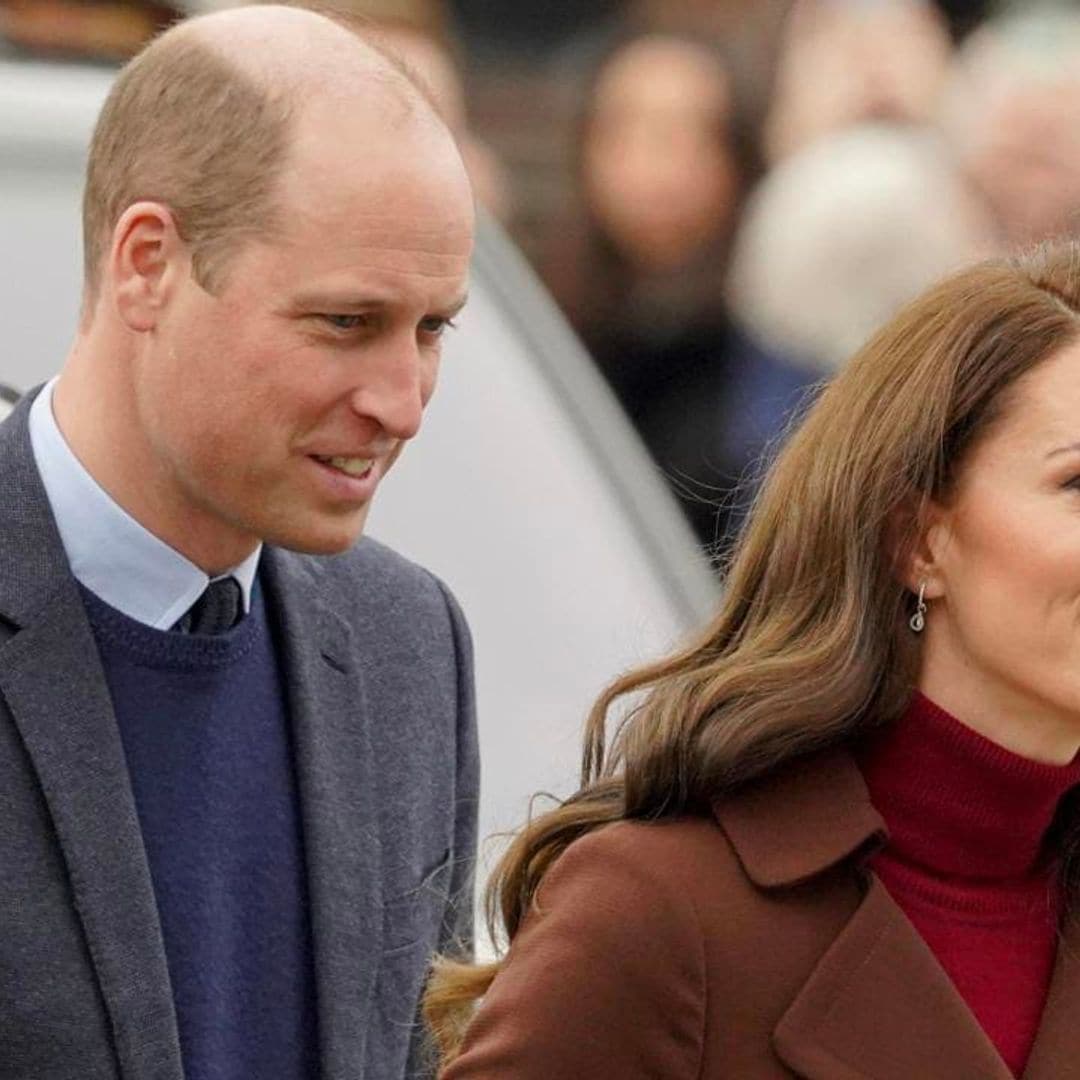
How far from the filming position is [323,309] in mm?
3385

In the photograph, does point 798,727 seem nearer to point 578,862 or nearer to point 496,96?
point 578,862

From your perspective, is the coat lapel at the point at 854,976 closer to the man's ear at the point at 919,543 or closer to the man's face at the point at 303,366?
the man's ear at the point at 919,543

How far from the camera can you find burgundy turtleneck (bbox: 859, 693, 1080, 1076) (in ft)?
11.1

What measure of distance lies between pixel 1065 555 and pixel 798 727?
1.00ft

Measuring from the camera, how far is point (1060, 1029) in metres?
3.35

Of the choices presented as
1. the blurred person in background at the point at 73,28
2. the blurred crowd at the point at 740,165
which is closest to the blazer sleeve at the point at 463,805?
the blurred person in background at the point at 73,28

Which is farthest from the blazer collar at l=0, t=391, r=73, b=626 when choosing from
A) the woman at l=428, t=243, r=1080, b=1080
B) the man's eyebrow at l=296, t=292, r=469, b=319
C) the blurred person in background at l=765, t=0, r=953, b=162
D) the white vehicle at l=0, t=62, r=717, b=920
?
the blurred person in background at l=765, t=0, r=953, b=162

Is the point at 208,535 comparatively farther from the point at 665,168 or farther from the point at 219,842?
the point at 665,168

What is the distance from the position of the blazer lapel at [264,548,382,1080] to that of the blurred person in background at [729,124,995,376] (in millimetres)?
3384

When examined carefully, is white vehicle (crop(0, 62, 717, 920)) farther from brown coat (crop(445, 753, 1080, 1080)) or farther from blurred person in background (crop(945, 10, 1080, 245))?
blurred person in background (crop(945, 10, 1080, 245))

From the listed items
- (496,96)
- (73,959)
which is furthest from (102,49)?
(496,96)

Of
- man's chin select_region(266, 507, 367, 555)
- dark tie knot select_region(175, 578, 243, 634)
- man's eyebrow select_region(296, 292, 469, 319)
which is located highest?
man's eyebrow select_region(296, 292, 469, 319)

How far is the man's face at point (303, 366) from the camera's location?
339 centimetres

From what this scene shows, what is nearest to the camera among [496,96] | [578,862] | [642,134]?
[578,862]
